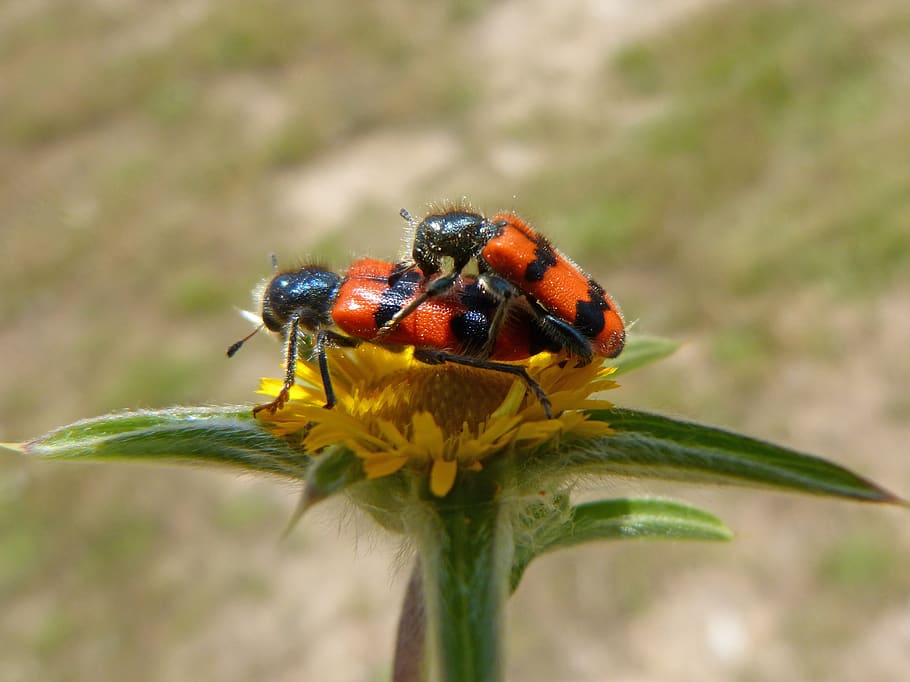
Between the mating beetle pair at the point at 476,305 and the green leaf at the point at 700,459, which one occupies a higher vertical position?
the mating beetle pair at the point at 476,305

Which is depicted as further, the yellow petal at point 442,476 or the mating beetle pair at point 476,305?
the mating beetle pair at point 476,305

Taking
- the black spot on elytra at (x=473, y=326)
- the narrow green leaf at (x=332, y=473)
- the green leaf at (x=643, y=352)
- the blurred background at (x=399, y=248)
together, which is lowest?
the narrow green leaf at (x=332, y=473)

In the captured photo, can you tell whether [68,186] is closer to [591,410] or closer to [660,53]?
[660,53]

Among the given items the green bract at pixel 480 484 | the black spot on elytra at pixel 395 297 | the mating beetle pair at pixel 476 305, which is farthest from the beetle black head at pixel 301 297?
the green bract at pixel 480 484

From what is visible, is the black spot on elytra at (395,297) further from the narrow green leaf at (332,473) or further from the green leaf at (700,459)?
the green leaf at (700,459)

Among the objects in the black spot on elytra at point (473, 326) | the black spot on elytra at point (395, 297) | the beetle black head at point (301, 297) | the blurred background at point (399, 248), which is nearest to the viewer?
the black spot on elytra at point (473, 326)

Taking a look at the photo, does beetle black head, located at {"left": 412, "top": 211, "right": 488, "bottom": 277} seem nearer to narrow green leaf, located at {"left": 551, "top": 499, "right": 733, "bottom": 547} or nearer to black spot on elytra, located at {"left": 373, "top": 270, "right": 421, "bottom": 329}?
black spot on elytra, located at {"left": 373, "top": 270, "right": 421, "bottom": 329}
